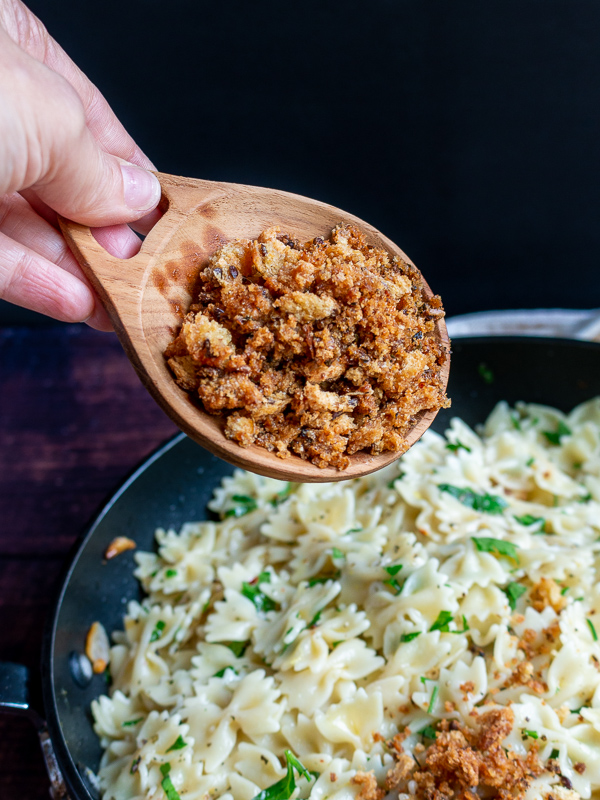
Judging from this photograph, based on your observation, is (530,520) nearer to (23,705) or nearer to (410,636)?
(410,636)

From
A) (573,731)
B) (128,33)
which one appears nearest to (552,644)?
(573,731)

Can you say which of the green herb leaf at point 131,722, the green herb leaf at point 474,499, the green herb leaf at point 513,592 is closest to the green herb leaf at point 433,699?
the green herb leaf at point 513,592

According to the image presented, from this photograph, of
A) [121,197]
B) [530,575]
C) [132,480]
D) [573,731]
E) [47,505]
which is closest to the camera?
[121,197]

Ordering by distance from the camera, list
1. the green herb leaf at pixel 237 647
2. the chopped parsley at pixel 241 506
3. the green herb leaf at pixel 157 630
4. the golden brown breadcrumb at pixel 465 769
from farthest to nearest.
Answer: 1. the chopped parsley at pixel 241 506
2. the green herb leaf at pixel 157 630
3. the green herb leaf at pixel 237 647
4. the golden brown breadcrumb at pixel 465 769

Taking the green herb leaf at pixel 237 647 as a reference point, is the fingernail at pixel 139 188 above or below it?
above

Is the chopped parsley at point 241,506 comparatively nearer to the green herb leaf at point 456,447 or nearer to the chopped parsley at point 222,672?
the chopped parsley at point 222,672

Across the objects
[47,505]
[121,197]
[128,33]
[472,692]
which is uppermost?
[128,33]

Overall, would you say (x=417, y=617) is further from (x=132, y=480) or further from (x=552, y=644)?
(x=132, y=480)
